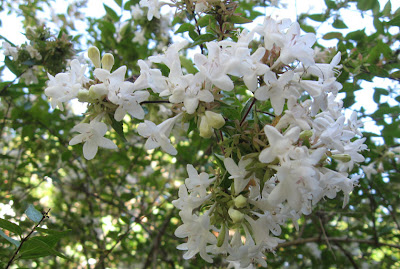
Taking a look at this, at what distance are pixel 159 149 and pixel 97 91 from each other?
197cm

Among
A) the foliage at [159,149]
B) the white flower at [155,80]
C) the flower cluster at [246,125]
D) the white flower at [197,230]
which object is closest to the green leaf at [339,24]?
the foliage at [159,149]

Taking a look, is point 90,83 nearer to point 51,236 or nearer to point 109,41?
point 51,236

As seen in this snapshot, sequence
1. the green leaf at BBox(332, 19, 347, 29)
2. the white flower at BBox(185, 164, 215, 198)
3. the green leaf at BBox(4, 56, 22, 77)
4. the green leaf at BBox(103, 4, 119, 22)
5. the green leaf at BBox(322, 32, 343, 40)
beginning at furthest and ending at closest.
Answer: the green leaf at BBox(103, 4, 119, 22) → the green leaf at BBox(332, 19, 347, 29) → the green leaf at BBox(322, 32, 343, 40) → the green leaf at BBox(4, 56, 22, 77) → the white flower at BBox(185, 164, 215, 198)

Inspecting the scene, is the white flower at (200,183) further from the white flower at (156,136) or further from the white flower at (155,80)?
the white flower at (155,80)

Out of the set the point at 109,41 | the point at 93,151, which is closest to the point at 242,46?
the point at 93,151

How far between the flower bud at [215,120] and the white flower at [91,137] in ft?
1.17

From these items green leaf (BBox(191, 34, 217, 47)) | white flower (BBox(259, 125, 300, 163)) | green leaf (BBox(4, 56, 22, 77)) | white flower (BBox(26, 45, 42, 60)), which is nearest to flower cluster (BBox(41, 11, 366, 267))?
white flower (BBox(259, 125, 300, 163))

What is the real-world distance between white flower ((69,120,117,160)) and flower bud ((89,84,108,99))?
0.09 metres

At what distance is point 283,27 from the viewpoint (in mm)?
1066

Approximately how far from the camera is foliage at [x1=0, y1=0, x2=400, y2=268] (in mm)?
1212

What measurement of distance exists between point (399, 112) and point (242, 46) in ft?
5.33

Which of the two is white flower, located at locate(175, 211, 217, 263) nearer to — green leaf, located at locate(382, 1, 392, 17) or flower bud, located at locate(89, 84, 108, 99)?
flower bud, located at locate(89, 84, 108, 99)

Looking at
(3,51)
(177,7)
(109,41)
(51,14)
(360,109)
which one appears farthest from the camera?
(51,14)

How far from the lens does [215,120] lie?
→ 983 millimetres
